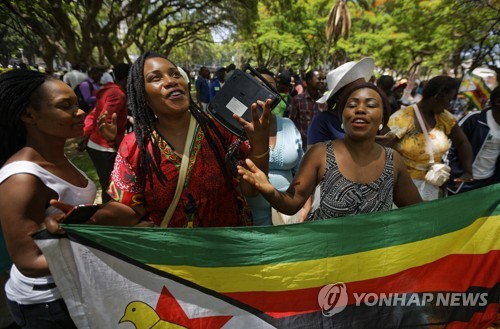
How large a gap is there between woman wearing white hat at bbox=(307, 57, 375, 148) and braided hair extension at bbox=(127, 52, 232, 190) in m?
0.94

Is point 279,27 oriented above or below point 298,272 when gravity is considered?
above

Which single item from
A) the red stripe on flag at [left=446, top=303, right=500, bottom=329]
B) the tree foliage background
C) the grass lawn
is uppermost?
the tree foliage background

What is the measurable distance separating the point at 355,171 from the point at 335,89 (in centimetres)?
90

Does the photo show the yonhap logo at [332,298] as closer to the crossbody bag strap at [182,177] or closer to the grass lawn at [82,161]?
the crossbody bag strap at [182,177]

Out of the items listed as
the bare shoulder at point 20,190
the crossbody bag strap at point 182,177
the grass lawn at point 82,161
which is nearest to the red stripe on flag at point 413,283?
the crossbody bag strap at point 182,177

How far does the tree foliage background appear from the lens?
12.6 m

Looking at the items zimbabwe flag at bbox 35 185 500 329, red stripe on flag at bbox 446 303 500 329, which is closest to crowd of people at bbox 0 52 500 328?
zimbabwe flag at bbox 35 185 500 329

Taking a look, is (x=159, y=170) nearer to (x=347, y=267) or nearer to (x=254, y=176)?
(x=254, y=176)

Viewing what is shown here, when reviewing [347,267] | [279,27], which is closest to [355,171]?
[347,267]

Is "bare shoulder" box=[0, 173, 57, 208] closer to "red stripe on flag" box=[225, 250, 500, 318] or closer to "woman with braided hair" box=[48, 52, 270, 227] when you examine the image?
"woman with braided hair" box=[48, 52, 270, 227]

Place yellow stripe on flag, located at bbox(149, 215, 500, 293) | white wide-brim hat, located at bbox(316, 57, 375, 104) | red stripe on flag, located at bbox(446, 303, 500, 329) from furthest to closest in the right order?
white wide-brim hat, located at bbox(316, 57, 375, 104), red stripe on flag, located at bbox(446, 303, 500, 329), yellow stripe on flag, located at bbox(149, 215, 500, 293)

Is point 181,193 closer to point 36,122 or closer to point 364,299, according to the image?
point 36,122

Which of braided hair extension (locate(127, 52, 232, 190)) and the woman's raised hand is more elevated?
braided hair extension (locate(127, 52, 232, 190))

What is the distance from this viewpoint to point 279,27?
23.7 metres
